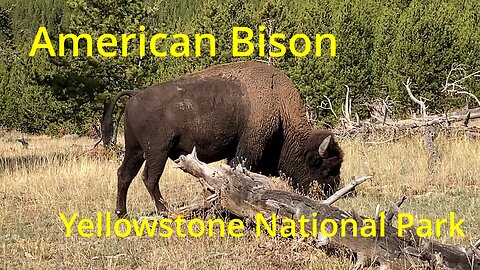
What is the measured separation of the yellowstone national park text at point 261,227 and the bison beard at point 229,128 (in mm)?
680

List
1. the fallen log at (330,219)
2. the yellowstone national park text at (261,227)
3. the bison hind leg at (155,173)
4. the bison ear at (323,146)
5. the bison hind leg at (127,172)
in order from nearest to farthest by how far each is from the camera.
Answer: the fallen log at (330,219) → the yellowstone national park text at (261,227) → the bison hind leg at (155,173) → the bison hind leg at (127,172) → the bison ear at (323,146)

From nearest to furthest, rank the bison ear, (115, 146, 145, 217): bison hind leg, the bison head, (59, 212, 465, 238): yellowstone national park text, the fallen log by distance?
1. the fallen log
2. (59, 212, 465, 238): yellowstone national park text
3. (115, 146, 145, 217): bison hind leg
4. the bison ear
5. the bison head

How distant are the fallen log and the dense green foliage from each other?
15.6 meters

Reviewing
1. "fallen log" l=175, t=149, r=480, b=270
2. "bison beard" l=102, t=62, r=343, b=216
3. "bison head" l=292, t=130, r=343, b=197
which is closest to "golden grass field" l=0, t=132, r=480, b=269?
"fallen log" l=175, t=149, r=480, b=270

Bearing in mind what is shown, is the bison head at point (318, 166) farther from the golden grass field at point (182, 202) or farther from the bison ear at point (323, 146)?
the golden grass field at point (182, 202)

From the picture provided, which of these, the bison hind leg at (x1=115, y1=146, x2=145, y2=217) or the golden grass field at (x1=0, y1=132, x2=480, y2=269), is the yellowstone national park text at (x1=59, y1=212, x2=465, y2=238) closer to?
the golden grass field at (x1=0, y1=132, x2=480, y2=269)

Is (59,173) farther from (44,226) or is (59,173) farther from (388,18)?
(388,18)

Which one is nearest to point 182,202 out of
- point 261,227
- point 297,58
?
point 261,227

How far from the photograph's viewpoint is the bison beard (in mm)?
7969

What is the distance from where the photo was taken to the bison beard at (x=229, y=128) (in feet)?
26.1

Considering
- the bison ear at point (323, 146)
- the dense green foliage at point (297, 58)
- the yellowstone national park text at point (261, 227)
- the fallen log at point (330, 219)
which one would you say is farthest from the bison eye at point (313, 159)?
the dense green foliage at point (297, 58)

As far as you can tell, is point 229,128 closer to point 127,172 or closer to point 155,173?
point 155,173

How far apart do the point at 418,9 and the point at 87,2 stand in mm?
16902

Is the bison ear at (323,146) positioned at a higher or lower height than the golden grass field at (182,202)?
higher
